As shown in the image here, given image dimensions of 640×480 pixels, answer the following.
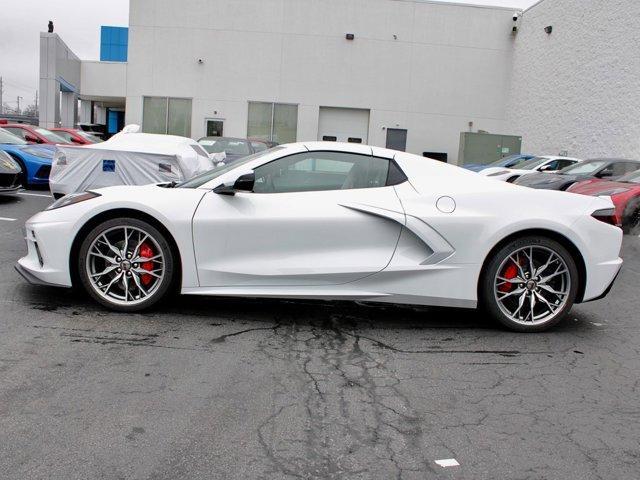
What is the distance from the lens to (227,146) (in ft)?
52.6

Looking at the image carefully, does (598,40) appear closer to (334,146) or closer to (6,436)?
(334,146)

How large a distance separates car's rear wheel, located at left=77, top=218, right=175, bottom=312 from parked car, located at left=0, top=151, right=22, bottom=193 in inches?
265

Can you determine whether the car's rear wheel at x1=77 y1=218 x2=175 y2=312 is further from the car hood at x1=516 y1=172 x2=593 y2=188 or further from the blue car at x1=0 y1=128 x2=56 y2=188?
the car hood at x1=516 y1=172 x2=593 y2=188

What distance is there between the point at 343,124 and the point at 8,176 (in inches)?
771

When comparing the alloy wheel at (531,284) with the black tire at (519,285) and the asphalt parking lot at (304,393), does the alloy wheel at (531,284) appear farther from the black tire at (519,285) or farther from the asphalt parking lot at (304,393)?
the asphalt parking lot at (304,393)

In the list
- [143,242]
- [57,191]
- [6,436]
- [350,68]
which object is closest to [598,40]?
[350,68]

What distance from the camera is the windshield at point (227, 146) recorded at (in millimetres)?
15836

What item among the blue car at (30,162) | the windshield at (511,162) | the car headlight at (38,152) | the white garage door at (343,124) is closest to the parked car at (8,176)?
the blue car at (30,162)

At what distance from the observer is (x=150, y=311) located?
4.84m

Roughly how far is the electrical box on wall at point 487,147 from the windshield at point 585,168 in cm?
1103

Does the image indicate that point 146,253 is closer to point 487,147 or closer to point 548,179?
point 548,179

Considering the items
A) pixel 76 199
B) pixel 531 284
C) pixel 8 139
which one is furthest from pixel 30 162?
pixel 531 284

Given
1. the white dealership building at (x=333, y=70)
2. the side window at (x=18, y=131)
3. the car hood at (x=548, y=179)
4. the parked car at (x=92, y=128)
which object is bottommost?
the car hood at (x=548, y=179)

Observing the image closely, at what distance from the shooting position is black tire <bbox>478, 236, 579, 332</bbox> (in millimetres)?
4719
